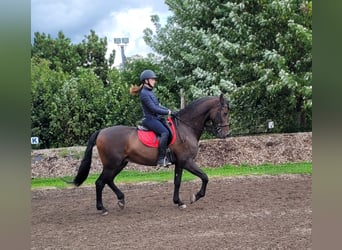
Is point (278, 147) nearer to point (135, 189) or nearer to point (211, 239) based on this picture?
point (135, 189)

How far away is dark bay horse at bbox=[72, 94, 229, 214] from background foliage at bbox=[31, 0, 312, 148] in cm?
314

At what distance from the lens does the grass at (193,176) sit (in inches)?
327

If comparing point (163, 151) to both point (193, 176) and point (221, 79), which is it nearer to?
point (193, 176)

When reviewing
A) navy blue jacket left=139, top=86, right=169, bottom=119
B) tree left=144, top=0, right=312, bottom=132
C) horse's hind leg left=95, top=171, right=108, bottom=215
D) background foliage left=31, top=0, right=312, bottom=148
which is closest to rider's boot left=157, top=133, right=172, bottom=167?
navy blue jacket left=139, top=86, right=169, bottom=119

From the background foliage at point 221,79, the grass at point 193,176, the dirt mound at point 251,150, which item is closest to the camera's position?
the grass at point 193,176

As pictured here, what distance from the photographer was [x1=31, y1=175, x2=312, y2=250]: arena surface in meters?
4.08

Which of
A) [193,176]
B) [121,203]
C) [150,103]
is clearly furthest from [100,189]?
[193,176]

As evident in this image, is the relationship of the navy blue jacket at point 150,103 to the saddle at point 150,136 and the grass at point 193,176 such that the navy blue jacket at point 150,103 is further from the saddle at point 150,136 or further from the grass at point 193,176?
the grass at point 193,176

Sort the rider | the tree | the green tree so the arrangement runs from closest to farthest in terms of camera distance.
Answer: the rider
the tree
the green tree

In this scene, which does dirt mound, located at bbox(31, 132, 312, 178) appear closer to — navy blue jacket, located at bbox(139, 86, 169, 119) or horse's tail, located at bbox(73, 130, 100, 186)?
horse's tail, located at bbox(73, 130, 100, 186)

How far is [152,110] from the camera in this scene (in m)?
5.37

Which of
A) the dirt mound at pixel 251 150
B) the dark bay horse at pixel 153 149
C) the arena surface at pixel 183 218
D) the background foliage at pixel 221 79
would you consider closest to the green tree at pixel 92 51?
the background foliage at pixel 221 79

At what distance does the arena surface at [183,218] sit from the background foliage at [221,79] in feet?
7.59
